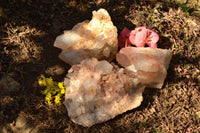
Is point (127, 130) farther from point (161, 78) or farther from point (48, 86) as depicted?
point (48, 86)

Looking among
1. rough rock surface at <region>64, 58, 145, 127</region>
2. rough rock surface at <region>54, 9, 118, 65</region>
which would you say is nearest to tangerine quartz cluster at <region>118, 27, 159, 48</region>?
rough rock surface at <region>54, 9, 118, 65</region>

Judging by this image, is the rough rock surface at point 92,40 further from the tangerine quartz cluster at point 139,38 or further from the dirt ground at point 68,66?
the dirt ground at point 68,66

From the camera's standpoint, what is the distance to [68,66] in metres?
3.61

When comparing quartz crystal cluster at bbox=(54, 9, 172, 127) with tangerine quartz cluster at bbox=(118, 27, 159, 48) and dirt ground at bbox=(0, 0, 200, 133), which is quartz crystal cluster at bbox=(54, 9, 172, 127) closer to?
tangerine quartz cluster at bbox=(118, 27, 159, 48)

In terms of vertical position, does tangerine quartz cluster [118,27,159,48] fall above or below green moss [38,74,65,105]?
above

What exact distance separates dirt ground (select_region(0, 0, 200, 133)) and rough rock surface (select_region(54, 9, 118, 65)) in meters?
0.50

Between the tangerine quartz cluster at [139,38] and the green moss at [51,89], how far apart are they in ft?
4.37

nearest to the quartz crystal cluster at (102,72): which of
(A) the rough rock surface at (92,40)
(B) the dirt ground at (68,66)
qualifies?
(A) the rough rock surface at (92,40)

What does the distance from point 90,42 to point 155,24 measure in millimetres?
1572

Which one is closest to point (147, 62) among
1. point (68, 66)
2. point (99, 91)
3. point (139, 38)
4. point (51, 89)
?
point (139, 38)

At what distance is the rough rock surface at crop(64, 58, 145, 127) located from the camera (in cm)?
289

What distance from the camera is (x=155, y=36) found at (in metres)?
3.39

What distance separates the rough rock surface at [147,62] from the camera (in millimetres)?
3098

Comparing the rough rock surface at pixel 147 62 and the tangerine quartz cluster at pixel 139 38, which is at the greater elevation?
the tangerine quartz cluster at pixel 139 38
